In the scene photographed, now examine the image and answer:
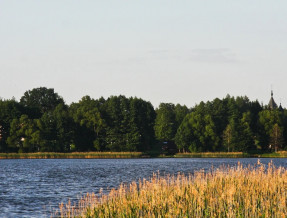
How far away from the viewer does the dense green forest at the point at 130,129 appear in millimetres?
123438

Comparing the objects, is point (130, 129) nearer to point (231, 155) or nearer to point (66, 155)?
point (66, 155)

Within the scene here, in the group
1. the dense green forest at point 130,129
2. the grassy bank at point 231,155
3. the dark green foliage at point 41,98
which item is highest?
the dark green foliage at point 41,98

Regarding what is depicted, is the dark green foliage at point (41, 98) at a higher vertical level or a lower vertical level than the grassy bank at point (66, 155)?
higher

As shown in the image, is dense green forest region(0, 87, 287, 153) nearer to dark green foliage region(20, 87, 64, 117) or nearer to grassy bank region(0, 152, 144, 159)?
grassy bank region(0, 152, 144, 159)

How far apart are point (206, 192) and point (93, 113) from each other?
376 feet

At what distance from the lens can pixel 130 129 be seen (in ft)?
442

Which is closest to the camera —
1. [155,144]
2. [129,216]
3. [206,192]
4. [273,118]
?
[129,216]

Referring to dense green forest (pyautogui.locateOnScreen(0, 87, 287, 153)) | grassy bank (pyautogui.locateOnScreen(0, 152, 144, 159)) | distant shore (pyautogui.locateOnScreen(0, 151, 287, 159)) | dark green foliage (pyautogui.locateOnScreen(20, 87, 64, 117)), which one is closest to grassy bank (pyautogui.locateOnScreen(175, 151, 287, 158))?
distant shore (pyautogui.locateOnScreen(0, 151, 287, 159))

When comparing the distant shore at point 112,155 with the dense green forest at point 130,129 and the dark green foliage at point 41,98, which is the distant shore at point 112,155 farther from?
the dark green foliage at point 41,98

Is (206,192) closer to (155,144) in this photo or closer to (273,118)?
(273,118)

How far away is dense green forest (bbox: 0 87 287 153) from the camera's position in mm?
123438

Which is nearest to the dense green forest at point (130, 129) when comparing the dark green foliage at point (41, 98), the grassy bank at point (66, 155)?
the grassy bank at point (66, 155)

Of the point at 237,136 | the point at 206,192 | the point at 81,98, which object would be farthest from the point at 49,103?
the point at 206,192

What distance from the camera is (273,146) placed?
413ft
